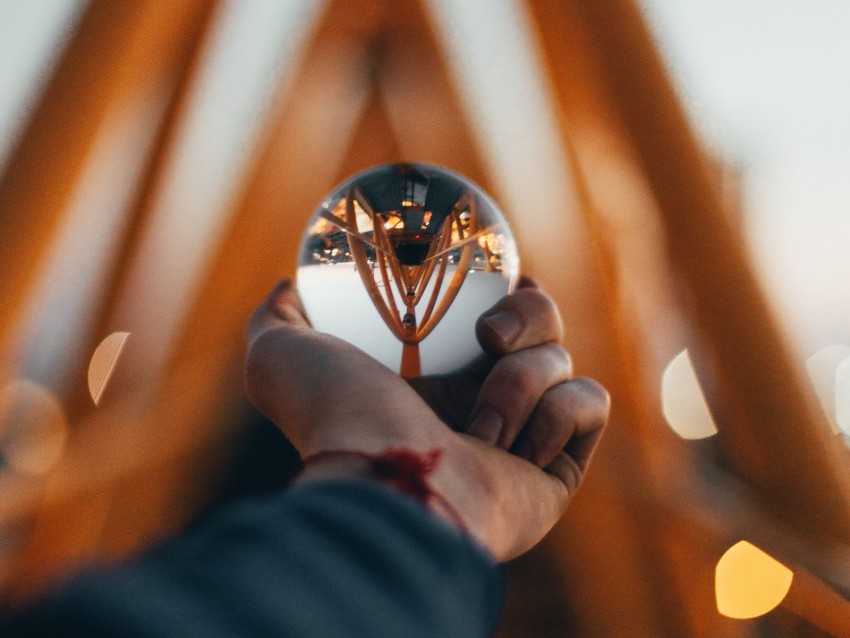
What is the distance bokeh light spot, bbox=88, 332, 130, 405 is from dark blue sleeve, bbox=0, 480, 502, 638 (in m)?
1.26

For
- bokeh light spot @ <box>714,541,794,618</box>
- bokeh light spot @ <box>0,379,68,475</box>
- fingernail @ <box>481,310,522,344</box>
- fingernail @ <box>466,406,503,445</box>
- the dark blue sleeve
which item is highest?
fingernail @ <box>481,310,522,344</box>

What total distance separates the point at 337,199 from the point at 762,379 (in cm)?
66

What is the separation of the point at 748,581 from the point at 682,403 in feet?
1.41

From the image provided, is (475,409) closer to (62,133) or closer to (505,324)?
(505,324)

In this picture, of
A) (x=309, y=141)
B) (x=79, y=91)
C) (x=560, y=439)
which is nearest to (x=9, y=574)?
(x=79, y=91)

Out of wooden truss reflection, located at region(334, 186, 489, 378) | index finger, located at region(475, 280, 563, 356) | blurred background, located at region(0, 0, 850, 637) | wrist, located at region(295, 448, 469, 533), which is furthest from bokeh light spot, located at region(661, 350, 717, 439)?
wrist, located at region(295, 448, 469, 533)

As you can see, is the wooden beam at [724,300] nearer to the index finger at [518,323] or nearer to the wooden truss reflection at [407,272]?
the index finger at [518,323]

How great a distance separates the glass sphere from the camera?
57cm

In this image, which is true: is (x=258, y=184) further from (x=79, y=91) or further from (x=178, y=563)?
(x=178, y=563)

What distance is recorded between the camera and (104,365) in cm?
148

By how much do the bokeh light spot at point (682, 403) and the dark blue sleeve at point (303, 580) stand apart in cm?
101

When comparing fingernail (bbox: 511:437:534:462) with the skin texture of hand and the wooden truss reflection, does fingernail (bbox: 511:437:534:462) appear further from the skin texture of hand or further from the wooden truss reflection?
the wooden truss reflection

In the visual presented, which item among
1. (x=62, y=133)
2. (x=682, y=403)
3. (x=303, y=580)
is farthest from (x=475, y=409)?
(x=682, y=403)

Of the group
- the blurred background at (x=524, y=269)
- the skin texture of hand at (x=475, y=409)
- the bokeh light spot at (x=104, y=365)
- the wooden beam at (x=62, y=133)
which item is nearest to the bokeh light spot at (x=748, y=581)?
the blurred background at (x=524, y=269)
